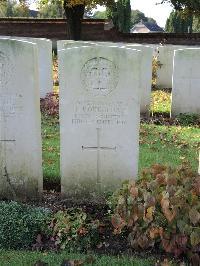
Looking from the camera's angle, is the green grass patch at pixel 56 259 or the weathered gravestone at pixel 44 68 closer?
the green grass patch at pixel 56 259

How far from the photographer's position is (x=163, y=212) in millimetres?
4074

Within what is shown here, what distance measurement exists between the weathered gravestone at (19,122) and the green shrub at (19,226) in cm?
73

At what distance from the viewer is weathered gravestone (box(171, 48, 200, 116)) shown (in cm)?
963

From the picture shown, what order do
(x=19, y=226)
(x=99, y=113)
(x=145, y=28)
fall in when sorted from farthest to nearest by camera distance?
(x=145, y=28) → (x=99, y=113) → (x=19, y=226)

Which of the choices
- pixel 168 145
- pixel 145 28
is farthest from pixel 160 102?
pixel 145 28

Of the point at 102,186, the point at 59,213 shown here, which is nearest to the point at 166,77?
the point at 102,186

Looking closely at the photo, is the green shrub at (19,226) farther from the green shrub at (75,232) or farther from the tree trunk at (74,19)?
the tree trunk at (74,19)

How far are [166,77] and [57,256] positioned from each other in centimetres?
1060

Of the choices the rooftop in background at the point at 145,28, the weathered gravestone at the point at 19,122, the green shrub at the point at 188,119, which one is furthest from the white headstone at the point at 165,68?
the rooftop in background at the point at 145,28

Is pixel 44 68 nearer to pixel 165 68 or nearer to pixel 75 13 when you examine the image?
pixel 165 68

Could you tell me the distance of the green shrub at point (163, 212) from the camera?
3.99 metres

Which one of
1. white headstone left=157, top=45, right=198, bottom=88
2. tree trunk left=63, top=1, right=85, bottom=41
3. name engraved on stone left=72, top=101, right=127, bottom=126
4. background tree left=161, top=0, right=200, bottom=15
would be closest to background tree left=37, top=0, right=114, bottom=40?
tree trunk left=63, top=1, right=85, bottom=41

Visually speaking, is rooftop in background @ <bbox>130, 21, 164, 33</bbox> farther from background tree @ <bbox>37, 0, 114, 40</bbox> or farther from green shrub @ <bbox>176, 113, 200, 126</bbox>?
green shrub @ <bbox>176, 113, 200, 126</bbox>

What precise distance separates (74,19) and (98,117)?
19.6 m
